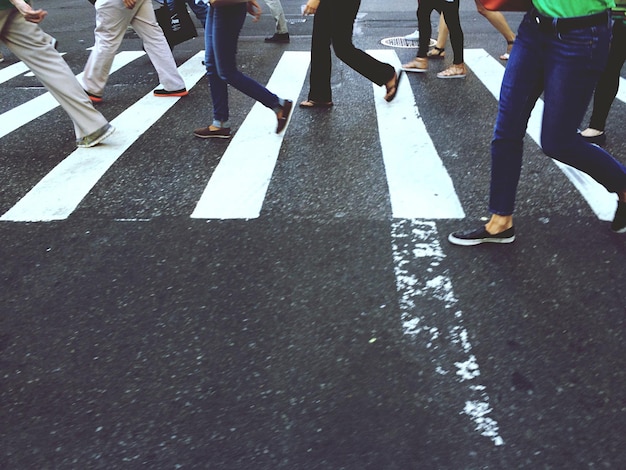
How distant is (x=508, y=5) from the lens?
2.86 metres

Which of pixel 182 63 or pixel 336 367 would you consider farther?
pixel 182 63

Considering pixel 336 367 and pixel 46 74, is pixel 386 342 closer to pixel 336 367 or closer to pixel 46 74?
pixel 336 367

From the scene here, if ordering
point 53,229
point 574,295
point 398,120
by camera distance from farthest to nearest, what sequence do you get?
1. point 398,120
2. point 53,229
3. point 574,295

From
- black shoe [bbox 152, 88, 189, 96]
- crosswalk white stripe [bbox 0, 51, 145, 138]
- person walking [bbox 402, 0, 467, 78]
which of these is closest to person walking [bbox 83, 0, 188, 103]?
black shoe [bbox 152, 88, 189, 96]

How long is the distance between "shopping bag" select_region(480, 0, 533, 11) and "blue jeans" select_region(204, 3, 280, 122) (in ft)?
7.53

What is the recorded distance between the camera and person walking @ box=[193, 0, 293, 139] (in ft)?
15.5

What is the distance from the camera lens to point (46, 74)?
4.81m

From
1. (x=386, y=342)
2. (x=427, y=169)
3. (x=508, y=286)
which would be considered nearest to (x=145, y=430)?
(x=386, y=342)

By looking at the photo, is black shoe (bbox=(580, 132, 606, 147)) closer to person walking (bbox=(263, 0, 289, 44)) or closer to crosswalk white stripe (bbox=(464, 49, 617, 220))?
crosswalk white stripe (bbox=(464, 49, 617, 220))

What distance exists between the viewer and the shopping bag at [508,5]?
112 inches

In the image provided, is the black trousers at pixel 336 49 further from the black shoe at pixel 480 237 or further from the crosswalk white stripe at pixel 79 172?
the black shoe at pixel 480 237

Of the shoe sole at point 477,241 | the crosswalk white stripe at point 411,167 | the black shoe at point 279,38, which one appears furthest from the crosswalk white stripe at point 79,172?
the black shoe at point 279,38

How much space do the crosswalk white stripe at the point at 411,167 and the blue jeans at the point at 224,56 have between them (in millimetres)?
1052

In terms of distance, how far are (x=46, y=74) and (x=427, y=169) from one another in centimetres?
292
